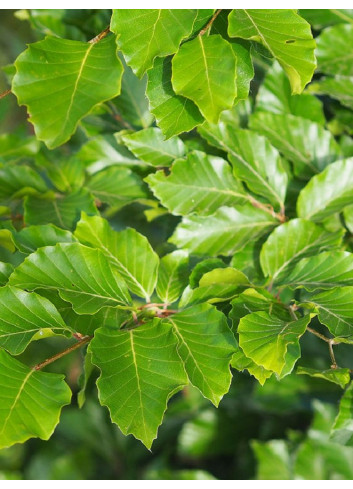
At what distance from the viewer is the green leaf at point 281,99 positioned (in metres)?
→ 1.01

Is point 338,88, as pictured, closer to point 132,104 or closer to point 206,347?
point 132,104

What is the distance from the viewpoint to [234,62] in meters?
0.66

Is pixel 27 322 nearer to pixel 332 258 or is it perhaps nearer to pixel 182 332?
pixel 182 332

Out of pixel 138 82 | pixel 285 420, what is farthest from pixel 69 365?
pixel 138 82

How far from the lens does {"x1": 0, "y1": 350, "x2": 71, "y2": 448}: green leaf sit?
634mm

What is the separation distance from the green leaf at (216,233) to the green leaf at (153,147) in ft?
0.31

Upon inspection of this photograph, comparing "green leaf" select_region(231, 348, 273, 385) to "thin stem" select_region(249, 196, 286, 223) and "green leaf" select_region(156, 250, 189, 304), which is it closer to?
"green leaf" select_region(156, 250, 189, 304)

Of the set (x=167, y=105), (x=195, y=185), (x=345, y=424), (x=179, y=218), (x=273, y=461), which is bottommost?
(x=273, y=461)

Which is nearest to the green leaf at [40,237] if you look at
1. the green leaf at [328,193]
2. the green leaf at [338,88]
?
the green leaf at [328,193]

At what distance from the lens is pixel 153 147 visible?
89 cm

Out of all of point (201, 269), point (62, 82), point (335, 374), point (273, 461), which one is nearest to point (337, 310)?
point (335, 374)

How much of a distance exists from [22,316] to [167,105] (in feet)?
0.93

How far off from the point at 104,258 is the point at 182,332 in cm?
13

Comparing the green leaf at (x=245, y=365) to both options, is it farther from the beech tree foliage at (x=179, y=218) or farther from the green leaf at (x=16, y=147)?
the green leaf at (x=16, y=147)
